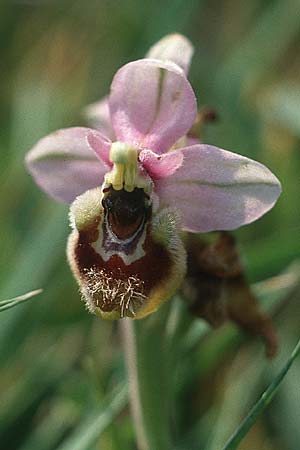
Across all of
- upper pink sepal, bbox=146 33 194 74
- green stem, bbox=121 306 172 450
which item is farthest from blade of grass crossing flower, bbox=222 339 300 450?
upper pink sepal, bbox=146 33 194 74

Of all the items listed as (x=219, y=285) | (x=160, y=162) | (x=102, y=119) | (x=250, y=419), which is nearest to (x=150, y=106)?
(x=160, y=162)

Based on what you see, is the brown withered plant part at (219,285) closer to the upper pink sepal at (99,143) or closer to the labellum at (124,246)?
the labellum at (124,246)

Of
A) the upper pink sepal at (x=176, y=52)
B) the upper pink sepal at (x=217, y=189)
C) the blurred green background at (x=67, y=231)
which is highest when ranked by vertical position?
the upper pink sepal at (x=176, y=52)

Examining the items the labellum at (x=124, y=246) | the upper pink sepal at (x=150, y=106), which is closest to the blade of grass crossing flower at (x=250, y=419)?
the labellum at (x=124, y=246)

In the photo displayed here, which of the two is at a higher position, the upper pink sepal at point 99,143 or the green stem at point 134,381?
the upper pink sepal at point 99,143

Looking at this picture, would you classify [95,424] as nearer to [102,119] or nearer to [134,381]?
[134,381]

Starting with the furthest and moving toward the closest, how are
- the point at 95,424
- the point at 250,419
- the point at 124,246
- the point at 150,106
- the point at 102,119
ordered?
the point at 102,119, the point at 95,424, the point at 150,106, the point at 124,246, the point at 250,419

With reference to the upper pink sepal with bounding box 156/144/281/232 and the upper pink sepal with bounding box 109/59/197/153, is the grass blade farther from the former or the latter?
the upper pink sepal with bounding box 109/59/197/153
